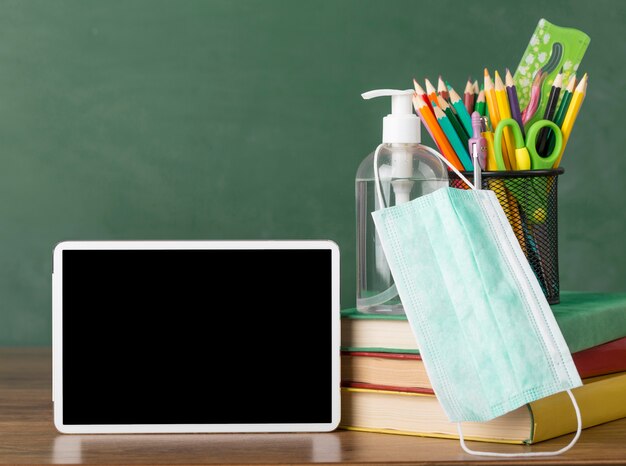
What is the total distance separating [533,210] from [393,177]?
13 cm

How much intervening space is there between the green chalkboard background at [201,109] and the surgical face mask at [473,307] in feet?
1.69

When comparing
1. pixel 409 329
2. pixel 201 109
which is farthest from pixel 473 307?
pixel 201 109

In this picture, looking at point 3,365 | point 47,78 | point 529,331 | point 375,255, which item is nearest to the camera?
point 529,331

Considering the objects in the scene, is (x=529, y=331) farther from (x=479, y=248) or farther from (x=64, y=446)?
(x=64, y=446)

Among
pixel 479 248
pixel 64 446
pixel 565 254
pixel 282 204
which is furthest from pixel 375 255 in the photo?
pixel 565 254

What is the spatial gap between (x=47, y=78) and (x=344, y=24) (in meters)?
0.42

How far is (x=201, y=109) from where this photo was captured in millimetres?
1183

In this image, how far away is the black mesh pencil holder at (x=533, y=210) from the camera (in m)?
0.76

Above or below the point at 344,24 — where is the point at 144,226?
below

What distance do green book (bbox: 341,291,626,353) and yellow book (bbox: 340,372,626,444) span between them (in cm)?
4

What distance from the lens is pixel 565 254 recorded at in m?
1.22

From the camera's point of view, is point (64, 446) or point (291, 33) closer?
point (64, 446)

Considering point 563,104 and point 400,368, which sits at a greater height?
point 563,104

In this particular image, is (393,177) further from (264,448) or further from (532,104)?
(264,448)
